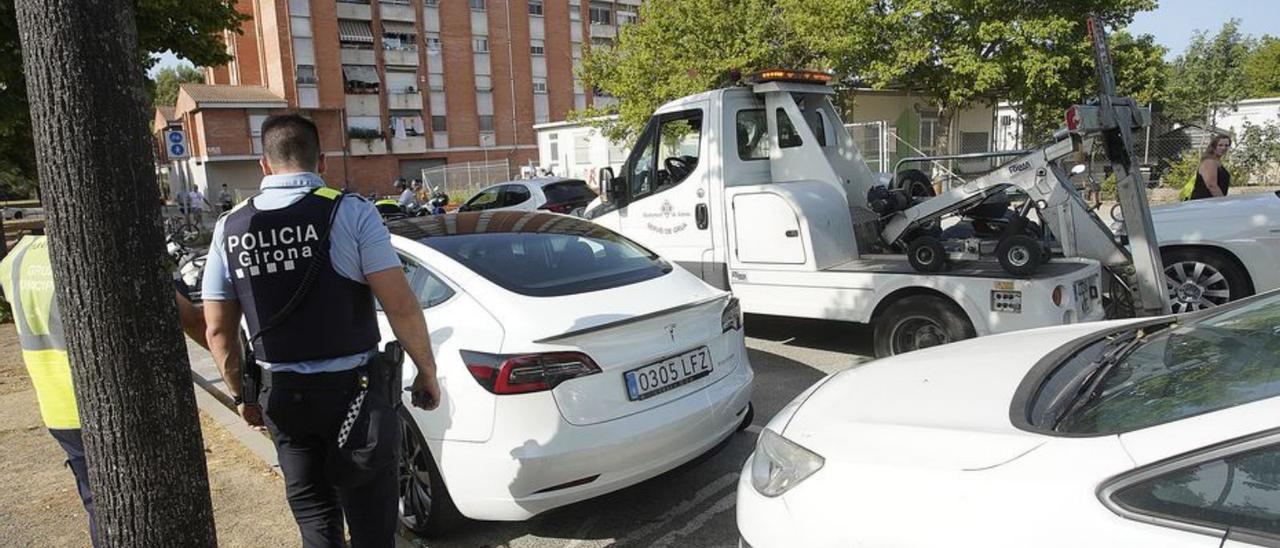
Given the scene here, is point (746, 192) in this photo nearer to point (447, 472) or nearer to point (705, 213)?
point (705, 213)

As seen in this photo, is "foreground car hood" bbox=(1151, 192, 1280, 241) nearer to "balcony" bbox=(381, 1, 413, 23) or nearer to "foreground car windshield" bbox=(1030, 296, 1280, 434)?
"foreground car windshield" bbox=(1030, 296, 1280, 434)

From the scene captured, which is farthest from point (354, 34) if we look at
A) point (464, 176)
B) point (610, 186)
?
point (610, 186)

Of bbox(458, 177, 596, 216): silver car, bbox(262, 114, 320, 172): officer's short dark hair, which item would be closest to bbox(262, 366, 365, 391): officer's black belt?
bbox(262, 114, 320, 172): officer's short dark hair

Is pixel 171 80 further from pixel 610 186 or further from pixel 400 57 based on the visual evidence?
pixel 610 186

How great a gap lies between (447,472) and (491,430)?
34 centimetres

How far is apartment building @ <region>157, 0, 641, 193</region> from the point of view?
137ft

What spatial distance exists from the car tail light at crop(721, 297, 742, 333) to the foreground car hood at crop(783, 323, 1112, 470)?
93 cm

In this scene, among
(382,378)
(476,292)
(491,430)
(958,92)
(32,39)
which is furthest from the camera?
(958,92)

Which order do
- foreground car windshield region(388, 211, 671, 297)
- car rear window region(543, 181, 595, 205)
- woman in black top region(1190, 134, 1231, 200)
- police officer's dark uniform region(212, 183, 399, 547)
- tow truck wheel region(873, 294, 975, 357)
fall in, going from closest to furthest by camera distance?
police officer's dark uniform region(212, 183, 399, 547), foreground car windshield region(388, 211, 671, 297), tow truck wheel region(873, 294, 975, 357), woman in black top region(1190, 134, 1231, 200), car rear window region(543, 181, 595, 205)

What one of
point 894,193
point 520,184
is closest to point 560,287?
point 894,193

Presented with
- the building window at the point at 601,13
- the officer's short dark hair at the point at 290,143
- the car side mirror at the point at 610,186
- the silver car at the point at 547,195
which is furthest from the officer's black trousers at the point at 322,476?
the building window at the point at 601,13

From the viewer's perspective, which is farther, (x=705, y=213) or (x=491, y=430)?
(x=705, y=213)

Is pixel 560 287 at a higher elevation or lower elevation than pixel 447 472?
higher

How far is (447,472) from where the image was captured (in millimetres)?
3219
